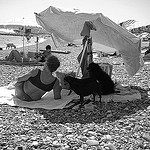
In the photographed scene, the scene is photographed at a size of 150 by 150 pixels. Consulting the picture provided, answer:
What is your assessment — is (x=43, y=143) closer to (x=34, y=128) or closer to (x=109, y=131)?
(x=34, y=128)

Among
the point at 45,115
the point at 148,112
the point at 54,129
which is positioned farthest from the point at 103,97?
the point at 54,129

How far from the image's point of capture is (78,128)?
182 inches

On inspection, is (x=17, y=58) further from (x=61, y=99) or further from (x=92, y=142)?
(x=92, y=142)

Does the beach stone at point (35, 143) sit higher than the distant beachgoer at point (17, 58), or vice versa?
the beach stone at point (35, 143)

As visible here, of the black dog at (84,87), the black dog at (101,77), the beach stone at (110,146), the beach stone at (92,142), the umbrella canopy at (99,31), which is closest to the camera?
the beach stone at (110,146)

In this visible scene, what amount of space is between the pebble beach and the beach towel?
0.24 metres

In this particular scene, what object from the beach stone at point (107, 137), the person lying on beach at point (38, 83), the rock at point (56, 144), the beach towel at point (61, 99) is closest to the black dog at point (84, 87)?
the beach towel at point (61, 99)

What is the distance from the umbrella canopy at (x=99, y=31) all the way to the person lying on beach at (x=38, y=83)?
1730 mm

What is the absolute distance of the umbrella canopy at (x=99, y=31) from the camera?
7336mm

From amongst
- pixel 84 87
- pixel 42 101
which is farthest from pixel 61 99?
pixel 84 87

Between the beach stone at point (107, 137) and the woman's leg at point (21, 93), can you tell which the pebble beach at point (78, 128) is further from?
the woman's leg at point (21, 93)

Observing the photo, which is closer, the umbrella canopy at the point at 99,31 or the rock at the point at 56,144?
the rock at the point at 56,144

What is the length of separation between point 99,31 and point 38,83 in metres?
3.51

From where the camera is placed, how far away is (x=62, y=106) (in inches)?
237
